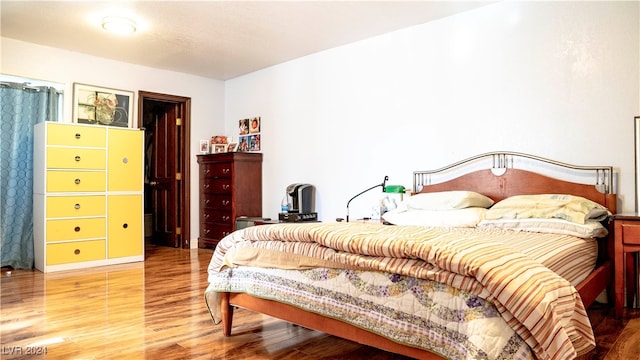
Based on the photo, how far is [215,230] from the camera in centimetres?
555

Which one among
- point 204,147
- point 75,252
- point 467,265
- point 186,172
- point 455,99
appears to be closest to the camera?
point 467,265

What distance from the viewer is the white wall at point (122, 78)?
4473mm

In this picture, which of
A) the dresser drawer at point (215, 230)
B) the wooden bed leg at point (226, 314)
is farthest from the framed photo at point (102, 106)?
the wooden bed leg at point (226, 314)

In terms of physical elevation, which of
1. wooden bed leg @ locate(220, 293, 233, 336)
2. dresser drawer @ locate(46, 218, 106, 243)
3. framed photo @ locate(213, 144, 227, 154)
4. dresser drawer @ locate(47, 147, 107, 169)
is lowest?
wooden bed leg @ locate(220, 293, 233, 336)

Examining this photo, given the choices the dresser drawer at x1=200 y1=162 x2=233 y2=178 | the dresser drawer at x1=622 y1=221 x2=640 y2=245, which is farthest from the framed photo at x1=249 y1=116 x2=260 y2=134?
the dresser drawer at x1=622 y1=221 x2=640 y2=245

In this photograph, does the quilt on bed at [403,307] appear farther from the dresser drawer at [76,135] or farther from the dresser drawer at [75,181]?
the dresser drawer at [76,135]

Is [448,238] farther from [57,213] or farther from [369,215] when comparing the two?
[57,213]

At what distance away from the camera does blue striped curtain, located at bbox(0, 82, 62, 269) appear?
439cm

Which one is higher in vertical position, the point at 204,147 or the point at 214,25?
the point at 214,25

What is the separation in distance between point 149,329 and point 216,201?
314 cm

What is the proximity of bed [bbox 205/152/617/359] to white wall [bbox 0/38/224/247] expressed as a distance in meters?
3.59

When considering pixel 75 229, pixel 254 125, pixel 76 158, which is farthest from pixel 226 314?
pixel 254 125

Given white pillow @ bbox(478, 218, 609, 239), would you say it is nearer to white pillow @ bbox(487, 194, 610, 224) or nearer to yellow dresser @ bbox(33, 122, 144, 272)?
white pillow @ bbox(487, 194, 610, 224)

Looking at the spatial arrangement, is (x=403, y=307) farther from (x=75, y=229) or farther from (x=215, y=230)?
(x=215, y=230)
